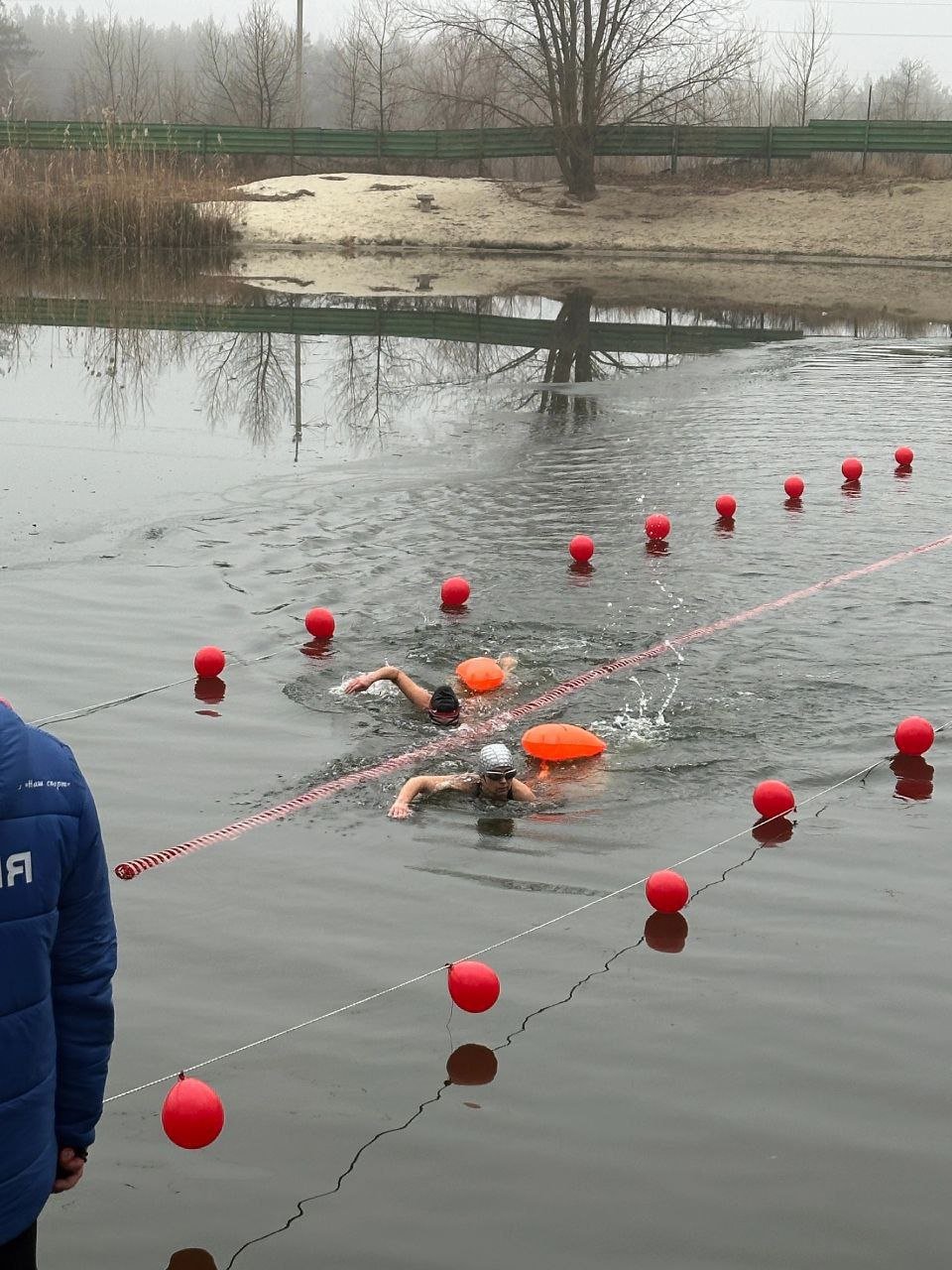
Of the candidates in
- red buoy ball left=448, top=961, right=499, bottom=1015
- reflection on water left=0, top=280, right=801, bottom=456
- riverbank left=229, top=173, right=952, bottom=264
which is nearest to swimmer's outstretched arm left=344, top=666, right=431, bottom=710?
red buoy ball left=448, top=961, right=499, bottom=1015

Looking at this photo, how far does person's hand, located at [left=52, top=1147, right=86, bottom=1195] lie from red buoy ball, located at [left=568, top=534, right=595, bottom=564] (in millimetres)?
10242

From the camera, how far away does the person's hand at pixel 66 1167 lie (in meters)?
3.84

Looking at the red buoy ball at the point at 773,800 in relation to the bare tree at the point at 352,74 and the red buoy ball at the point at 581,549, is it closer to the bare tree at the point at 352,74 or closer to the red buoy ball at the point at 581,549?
the red buoy ball at the point at 581,549

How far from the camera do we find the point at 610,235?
4609cm

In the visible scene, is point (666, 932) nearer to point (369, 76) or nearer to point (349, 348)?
point (349, 348)

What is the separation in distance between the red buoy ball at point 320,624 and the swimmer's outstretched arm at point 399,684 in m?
1.14

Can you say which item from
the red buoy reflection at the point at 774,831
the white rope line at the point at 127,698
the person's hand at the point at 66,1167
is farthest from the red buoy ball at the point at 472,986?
the white rope line at the point at 127,698

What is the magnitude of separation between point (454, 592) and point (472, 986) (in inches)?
242

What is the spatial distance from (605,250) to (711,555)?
3288cm

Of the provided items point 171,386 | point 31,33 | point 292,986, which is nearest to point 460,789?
point 292,986

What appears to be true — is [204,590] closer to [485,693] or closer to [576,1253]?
[485,693]

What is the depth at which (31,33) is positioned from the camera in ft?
527

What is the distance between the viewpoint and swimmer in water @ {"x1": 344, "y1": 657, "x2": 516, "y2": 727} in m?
10.0

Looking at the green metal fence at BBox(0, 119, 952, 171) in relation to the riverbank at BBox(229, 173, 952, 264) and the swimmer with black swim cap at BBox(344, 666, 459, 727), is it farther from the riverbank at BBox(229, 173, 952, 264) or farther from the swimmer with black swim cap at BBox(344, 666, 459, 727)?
the swimmer with black swim cap at BBox(344, 666, 459, 727)
